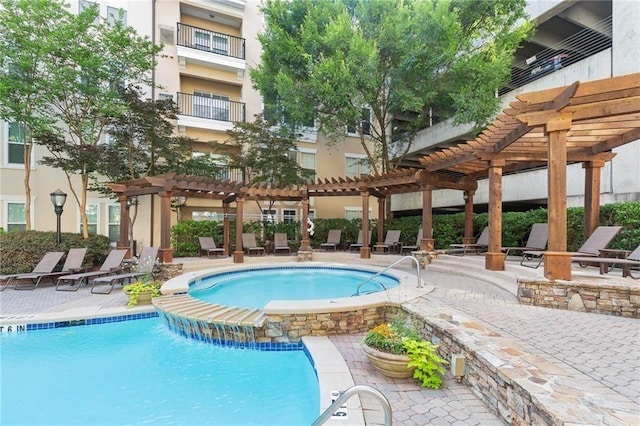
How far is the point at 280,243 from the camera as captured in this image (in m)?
14.8

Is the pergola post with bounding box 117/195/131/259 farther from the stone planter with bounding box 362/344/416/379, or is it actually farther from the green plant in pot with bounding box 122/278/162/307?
the stone planter with bounding box 362/344/416/379

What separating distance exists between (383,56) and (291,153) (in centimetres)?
778

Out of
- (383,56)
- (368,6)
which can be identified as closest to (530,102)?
(383,56)

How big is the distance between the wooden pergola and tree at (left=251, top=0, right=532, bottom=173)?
332 cm

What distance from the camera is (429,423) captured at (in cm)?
275

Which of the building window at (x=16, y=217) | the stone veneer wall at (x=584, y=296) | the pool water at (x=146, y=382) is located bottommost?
the pool water at (x=146, y=382)

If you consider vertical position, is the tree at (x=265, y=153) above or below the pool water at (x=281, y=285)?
above

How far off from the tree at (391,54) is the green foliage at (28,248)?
9.20 m

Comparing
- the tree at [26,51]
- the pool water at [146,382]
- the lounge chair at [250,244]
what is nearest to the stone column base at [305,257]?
the lounge chair at [250,244]

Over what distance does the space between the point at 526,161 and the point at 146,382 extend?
30.6ft

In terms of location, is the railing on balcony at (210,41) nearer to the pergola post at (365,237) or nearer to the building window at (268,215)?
the building window at (268,215)

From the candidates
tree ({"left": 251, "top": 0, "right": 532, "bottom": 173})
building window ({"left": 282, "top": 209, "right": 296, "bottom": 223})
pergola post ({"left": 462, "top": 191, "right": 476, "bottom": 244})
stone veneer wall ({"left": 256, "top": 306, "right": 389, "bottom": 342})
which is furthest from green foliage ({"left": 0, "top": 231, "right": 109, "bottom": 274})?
pergola post ({"left": 462, "top": 191, "right": 476, "bottom": 244})

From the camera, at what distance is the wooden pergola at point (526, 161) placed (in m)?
5.02

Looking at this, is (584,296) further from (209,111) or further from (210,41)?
(210,41)
